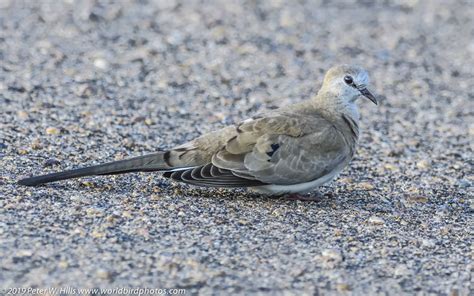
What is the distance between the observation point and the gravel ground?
16.4 feet

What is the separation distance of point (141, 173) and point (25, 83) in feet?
8.66

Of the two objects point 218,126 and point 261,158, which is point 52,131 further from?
point 261,158

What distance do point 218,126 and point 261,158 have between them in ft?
7.49

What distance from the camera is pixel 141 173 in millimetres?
6719

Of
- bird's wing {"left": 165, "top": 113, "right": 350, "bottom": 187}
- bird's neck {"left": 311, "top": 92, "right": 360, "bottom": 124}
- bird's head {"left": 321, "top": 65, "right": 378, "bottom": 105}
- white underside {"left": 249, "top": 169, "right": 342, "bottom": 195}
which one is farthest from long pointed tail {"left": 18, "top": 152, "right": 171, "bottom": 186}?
bird's head {"left": 321, "top": 65, "right": 378, "bottom": 105}

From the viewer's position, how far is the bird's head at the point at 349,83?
6.77 metres

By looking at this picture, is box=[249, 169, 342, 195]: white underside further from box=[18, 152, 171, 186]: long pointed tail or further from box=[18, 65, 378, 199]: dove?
box=[18, 152, 171, 186]: long pointed tail

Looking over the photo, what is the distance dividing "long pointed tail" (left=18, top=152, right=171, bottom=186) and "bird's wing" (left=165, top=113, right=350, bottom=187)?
13 centimetres

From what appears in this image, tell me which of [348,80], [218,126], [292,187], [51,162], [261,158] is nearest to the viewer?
[261,158]

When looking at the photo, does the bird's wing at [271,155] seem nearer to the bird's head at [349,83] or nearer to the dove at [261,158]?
the dove at [261,158]

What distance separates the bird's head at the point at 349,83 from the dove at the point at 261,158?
0.40 m

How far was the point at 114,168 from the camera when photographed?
19.9 feet

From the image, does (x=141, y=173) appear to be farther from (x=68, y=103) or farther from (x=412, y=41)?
(x=412, y=41)

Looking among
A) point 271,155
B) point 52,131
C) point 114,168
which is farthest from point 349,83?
point 52,131
